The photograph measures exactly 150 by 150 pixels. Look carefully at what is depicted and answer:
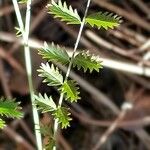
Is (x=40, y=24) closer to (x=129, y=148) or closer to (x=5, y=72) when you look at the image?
(x=5, y=72)

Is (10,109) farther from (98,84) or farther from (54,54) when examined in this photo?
(98,84)

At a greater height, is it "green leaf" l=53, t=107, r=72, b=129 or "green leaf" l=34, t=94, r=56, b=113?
"green leaf" l=34, t=94, r=56, b=113

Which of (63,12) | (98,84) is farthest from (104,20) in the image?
(98,84)

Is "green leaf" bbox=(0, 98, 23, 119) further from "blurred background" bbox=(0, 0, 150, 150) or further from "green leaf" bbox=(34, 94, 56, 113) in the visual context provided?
"blurred background" bbox=(0, 0, 150, 150)

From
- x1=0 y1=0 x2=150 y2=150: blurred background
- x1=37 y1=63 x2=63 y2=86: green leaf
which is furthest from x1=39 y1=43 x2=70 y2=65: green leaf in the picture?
x1=0 y1=0 x2=150 y2=150: blurred background

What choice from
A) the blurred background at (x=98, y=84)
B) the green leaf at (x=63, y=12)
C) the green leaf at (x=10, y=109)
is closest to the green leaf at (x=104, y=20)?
the green leaf at (x=63, y=12)

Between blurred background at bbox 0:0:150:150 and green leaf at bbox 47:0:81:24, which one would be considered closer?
green leaf at bbox 47:0:81:24

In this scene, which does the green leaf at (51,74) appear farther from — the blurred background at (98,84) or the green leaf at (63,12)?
the blurred background at (98,84)
